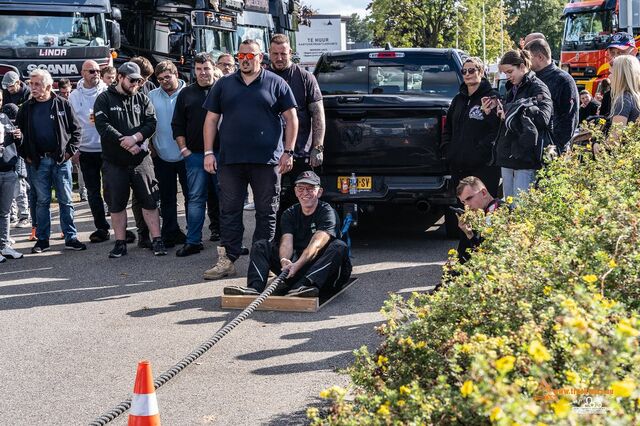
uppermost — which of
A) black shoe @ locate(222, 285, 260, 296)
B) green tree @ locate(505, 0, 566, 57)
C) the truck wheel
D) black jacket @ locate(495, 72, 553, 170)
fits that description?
green tree @ locate(505, 0, 566, 57)

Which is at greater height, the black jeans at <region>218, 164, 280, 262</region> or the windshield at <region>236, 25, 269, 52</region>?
the windshield at <region>236, 25, 269, 52</region>

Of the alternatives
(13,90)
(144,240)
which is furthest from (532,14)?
(144,240)

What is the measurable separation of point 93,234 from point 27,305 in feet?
10.9

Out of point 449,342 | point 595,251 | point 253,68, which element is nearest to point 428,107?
point 253,68

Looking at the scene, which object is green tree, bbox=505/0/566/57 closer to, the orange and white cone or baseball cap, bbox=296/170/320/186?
baseball cap, bbox=296/170/320/186

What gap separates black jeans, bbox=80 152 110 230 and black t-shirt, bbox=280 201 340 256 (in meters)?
3.78

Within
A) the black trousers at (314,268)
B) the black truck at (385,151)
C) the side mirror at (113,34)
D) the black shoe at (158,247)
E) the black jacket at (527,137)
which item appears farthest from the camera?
the side mirror at (113,34)

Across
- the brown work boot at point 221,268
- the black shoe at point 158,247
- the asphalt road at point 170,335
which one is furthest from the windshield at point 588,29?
the brown work boot at point 221,268

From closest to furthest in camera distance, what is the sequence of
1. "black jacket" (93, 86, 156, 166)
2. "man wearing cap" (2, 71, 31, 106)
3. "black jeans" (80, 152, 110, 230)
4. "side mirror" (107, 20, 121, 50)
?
1. "black jacket" (93, 86, 156, 166)
2. "black jeans" (80, 152, 110, 230)
3. "man wearing cap" (2, 71, 31, 106)
4. "side mirror" (107, 20, 121, 50)

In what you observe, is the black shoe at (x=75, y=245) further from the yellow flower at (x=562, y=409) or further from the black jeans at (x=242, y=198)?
the yellow flower at (x=562, y=409)

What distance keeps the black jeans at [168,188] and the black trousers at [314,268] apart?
3007 millimetres

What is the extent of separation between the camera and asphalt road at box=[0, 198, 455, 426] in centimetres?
555

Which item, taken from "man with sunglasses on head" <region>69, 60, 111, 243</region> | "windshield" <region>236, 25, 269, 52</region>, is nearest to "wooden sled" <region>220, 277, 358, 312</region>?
"man with sunglasses on head" <region>69, 60, 111, 243</region>

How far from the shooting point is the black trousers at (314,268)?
787cm
